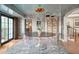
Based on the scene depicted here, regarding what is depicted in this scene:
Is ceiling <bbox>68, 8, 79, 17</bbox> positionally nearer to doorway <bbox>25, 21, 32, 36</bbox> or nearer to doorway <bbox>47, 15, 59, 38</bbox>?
doorway <bbox>47, 15, 59, 38</bbox>

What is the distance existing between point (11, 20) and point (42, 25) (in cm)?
60

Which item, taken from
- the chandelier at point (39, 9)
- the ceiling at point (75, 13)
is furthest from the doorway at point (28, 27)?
the ceiling at point (75, 13)

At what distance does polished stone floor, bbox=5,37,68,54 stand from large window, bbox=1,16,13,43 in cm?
22

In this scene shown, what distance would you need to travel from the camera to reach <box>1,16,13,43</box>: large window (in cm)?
264

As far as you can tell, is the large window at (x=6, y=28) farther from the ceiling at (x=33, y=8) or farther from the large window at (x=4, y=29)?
the ceiling at (x=33, y=8)

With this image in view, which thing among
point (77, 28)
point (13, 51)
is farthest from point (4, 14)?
point (77, 28)

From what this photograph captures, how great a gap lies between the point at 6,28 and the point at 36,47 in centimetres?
67

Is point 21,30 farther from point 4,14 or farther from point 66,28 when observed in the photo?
point 66,28

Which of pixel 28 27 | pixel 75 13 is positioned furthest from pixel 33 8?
pixel 75 13

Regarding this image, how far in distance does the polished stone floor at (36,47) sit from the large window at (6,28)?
219 mm

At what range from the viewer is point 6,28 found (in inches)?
106
